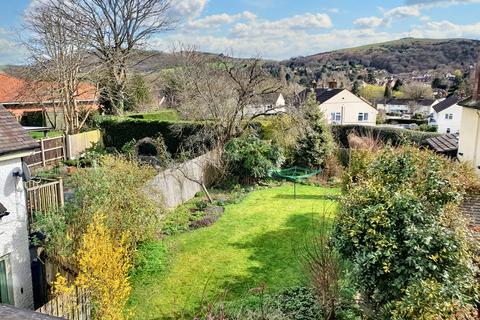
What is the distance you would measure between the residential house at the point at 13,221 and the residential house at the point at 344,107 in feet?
126

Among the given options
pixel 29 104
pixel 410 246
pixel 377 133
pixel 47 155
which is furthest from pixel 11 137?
pixel 29 104

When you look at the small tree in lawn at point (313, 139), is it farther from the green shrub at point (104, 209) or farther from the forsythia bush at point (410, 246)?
the forsythia bush at point (410, 246)

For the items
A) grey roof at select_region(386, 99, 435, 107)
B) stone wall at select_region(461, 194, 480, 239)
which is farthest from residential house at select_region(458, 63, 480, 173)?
grey roof at select_region(386, 99, 435, 107)

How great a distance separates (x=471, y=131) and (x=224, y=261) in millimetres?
11646

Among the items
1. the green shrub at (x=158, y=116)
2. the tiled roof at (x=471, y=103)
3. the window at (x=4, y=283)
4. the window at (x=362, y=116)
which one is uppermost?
the tiled roof at (x=471, y=103)

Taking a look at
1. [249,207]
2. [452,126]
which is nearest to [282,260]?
[249,207]

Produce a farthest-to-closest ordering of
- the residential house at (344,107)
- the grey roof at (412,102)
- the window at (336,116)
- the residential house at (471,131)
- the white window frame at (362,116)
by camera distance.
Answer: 1. the grey roof at (412,102)
2. the white window frame at (362,116)
3. the window at (336,116)
4. the residential house at (344,107)
5. the residential house at (471,131)

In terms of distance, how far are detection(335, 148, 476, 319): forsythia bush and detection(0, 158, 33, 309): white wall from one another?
7.23 meters

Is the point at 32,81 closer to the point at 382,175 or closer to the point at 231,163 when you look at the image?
the point at 231,163

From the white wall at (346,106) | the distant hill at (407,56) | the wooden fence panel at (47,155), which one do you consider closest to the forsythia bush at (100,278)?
the wooden fence panel at (47,155)

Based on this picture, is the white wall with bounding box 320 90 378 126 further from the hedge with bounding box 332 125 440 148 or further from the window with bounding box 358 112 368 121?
the hedge with bounding box 332 125 440 148

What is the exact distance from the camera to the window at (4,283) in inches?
336

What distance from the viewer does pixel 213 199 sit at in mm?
18109

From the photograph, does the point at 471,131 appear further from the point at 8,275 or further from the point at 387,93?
the point at 387,93
